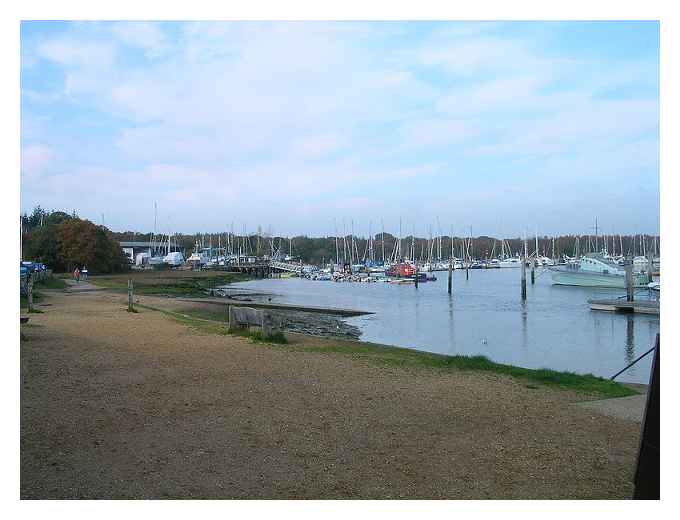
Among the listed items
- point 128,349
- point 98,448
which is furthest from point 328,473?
point 128,349

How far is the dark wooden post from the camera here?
435cm

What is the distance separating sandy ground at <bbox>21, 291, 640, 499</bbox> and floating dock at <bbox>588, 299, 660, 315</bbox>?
30.4 metres

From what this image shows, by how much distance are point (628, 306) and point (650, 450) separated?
122 ft

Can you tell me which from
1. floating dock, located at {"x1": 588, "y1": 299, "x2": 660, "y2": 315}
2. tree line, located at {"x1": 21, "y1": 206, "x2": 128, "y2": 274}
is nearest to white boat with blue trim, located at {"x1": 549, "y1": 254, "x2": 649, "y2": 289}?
floating dock, located at {"x1": 588, "y1": 299, "x2": 660, "y2": 315}

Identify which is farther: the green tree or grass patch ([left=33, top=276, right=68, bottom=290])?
the green tree

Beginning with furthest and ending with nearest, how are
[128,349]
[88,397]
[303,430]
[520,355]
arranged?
[520,355] → [128,349] → [88,397] → [303,430]

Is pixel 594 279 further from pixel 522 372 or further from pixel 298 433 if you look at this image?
pixel 298 433

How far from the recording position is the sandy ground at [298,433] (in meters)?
5.08

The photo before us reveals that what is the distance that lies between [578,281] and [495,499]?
224 feet

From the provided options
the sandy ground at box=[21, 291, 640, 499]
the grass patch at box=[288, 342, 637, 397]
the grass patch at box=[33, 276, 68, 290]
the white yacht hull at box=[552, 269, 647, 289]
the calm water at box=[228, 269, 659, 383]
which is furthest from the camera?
the white yacht hull at box=[552, 269, 647, 289]

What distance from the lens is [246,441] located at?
20.5 ft

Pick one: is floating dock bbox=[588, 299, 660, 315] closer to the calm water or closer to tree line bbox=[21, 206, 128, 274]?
the calm water

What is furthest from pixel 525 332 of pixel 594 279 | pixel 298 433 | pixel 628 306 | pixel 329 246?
pixel 329 246

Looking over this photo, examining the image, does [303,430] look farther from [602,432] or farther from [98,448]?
[602,432]
